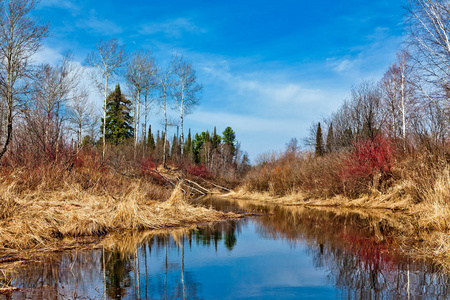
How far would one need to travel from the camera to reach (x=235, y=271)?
4.62 metres

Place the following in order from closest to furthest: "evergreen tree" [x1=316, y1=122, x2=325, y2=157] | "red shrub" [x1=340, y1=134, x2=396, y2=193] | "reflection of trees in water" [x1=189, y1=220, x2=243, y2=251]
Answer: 1. "reflection of trees in water" [x1=189, y1=220, x2=243, y2=251]
2. "red shrub" [x1=340, y1=134, x2=396, y2=193]
3. "evergreen tree" [x1=316, y1=122, x2=325, y2=157]

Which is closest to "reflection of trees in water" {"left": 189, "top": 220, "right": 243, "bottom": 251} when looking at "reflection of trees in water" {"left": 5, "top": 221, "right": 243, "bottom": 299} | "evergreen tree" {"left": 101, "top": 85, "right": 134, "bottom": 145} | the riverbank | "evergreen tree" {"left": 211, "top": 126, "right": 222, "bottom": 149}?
"reflection of trees in water" {"left": 5, "top": 221, "right": 243, "bottom": 299}

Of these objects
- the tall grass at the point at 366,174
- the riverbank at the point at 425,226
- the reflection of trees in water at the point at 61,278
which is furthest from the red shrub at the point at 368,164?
the reflection of trees in water at the point at 61,278

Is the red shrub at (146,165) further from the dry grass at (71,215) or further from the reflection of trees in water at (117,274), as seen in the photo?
the reflection of trees in water at (117,274)

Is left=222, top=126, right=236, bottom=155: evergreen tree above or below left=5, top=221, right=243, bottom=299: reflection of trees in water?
above

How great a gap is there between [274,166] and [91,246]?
19683 millimetres

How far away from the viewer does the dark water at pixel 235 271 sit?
3635 millimetres

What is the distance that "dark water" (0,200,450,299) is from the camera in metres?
3.63

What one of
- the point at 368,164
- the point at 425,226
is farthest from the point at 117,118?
the point at 425,226

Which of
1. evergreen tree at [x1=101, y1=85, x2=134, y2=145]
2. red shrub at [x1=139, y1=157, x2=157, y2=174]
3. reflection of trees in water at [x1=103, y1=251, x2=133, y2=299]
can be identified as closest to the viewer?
reflection of trees in water at [x1=103, y1=251, x2=133, y2=299]

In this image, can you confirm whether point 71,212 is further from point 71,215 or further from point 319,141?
point 319,141

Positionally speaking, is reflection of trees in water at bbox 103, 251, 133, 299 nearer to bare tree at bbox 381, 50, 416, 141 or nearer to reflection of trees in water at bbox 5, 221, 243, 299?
reflection of trees in water at bbox 5, 221, 243, 299

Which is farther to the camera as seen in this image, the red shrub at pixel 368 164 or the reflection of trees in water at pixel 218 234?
the red shrub at pixel 368 164

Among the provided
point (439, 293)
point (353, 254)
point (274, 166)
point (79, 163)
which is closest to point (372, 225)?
point (353, 254)
